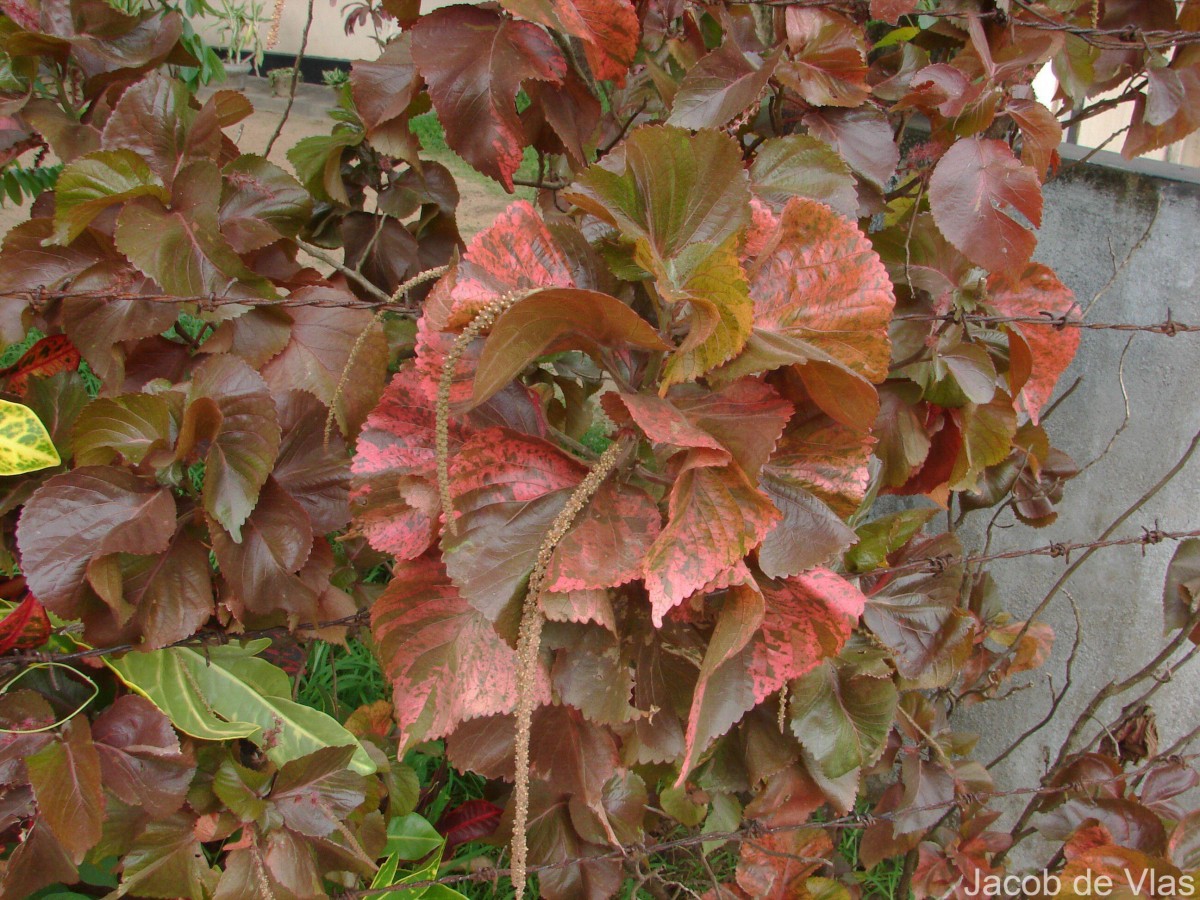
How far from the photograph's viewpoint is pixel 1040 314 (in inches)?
40.6

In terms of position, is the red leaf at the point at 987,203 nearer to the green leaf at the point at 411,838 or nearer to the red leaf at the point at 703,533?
the red leaf at the point at 703,533

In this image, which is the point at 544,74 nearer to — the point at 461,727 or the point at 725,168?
the point at 725,168

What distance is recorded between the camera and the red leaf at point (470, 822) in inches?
54.7

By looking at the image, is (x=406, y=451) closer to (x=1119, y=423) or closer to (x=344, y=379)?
(x=344, y=379)

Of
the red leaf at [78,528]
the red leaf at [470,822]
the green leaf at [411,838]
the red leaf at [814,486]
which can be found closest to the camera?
the red leaf at [814,486]

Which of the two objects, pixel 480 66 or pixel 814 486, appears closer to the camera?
pixel 814 486

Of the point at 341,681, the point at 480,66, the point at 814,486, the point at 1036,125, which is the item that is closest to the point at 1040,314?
the point at 1036,125

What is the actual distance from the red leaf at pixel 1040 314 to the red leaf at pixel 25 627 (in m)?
1.02

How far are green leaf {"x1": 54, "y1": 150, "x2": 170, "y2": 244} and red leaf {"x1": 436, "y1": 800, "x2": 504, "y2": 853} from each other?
0.98 m

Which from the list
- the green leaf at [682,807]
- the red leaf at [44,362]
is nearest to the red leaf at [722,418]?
the red leaf at [44,362]

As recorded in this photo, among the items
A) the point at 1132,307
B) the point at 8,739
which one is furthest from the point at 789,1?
the point at 8,739

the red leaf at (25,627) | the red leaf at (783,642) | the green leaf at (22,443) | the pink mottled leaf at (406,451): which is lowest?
the red leaf at (25,627)

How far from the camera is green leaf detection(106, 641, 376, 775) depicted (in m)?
0.89

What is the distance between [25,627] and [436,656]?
0.44 m
